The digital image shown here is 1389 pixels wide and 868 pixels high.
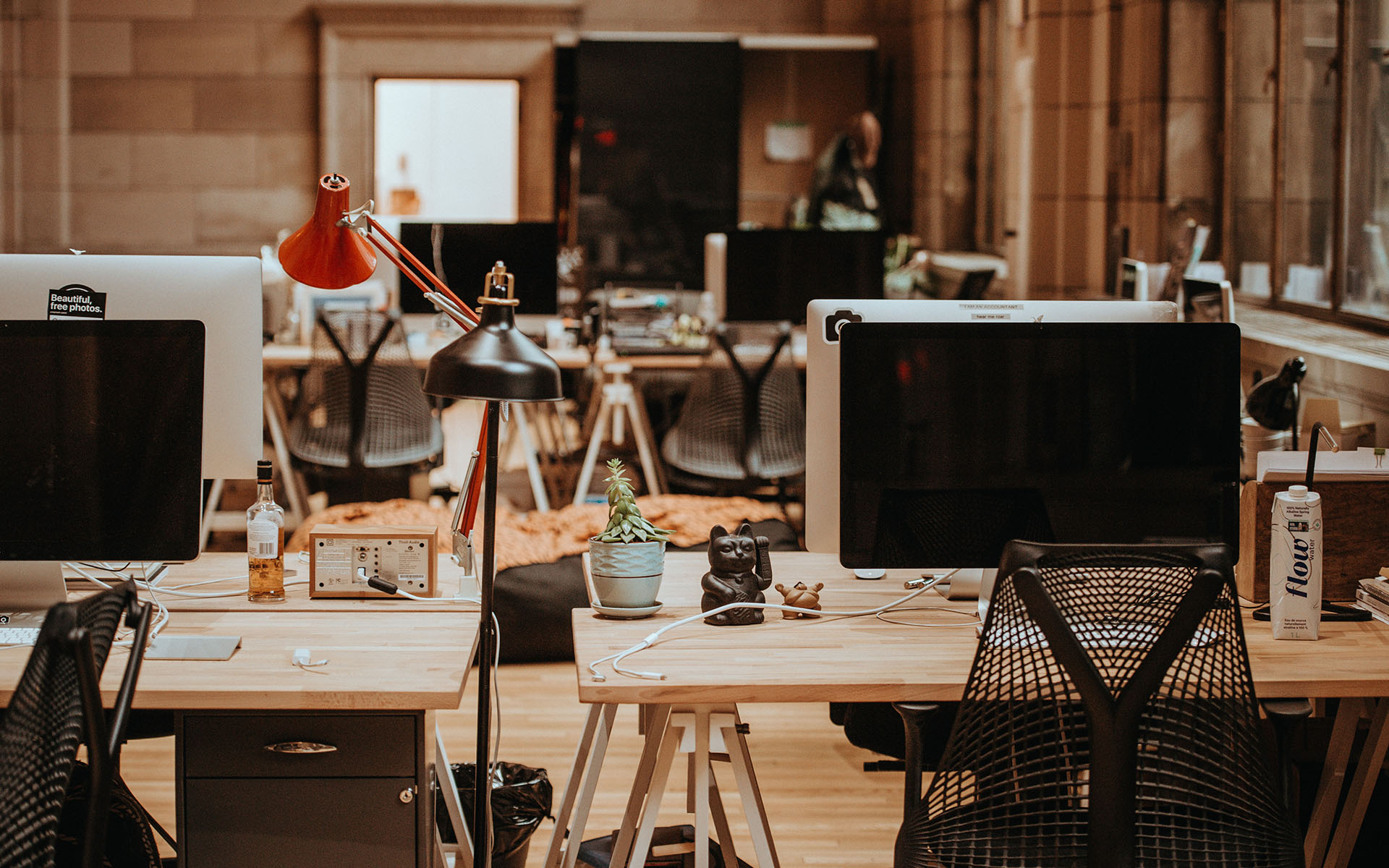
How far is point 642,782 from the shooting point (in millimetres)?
2229

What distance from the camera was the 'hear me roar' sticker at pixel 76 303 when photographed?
94.7 inches

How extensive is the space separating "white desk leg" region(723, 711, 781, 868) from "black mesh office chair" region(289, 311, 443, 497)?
10.7 feet

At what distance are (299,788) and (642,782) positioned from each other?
21.1 inches

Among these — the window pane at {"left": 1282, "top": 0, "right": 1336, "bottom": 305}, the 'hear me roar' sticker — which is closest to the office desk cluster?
the 'hear me roar' sticker

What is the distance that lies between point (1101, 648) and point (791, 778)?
6.08 feet

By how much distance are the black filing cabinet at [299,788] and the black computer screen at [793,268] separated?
4432 mm

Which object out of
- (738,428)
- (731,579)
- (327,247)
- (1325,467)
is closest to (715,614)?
(731,579)

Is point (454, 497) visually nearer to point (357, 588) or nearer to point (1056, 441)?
point (357, 588)

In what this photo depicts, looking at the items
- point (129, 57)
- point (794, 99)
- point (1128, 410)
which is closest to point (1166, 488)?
point (1128, 410)

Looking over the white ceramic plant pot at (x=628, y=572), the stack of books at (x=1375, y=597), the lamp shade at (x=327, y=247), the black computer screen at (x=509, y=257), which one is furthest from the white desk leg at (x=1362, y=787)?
the black computer screen at (x=509, y=257)

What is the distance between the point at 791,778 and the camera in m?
3.45

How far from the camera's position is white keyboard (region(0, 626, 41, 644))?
2.15 m

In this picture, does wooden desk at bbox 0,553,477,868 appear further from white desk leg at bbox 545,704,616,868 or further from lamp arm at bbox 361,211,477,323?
lamp arm at bbox 361,211,477,323

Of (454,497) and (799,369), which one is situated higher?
(799,369)
